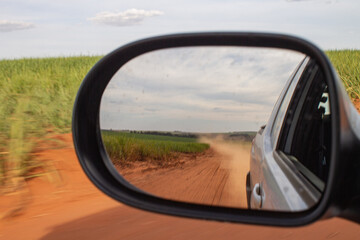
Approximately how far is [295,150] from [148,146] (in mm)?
675

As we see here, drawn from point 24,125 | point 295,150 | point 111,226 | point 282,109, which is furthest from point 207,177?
point 24,125

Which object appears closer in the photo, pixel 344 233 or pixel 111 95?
pixel 111 95

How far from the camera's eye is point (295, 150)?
6.52ft

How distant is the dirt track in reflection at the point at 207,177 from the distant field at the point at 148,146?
47 millimetres

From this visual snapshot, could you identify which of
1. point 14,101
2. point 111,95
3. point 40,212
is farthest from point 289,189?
point 14,101

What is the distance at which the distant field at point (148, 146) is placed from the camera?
1745mm

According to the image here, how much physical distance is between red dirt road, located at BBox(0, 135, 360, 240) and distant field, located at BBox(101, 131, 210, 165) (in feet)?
5.78

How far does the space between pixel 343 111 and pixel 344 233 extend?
117 inches

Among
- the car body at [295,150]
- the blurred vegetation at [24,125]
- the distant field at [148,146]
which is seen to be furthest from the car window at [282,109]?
the blurred vegetation at [24,125]

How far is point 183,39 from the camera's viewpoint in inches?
66.1

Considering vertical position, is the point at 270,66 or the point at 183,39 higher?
the point at 183,39

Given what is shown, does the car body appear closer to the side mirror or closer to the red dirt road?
the side mirror

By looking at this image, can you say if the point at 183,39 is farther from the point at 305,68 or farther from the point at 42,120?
the point at 42,120

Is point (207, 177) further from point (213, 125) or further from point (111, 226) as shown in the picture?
point (111, 226)
